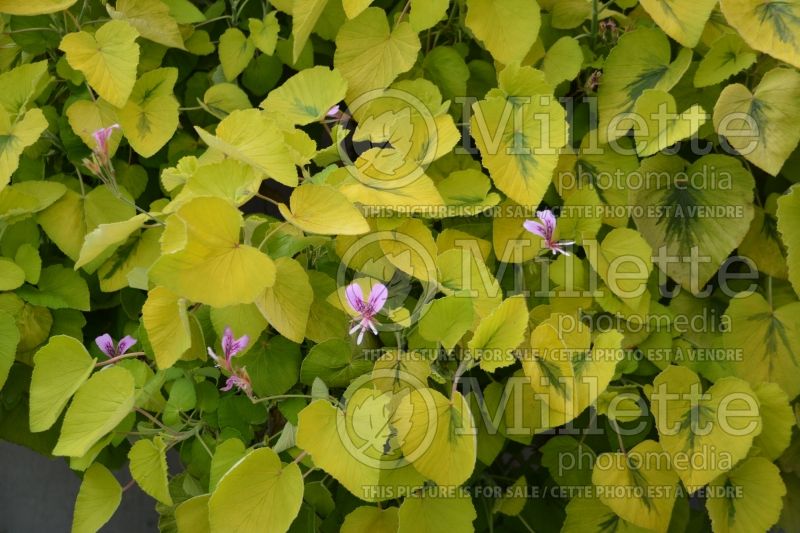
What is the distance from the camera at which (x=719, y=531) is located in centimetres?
77

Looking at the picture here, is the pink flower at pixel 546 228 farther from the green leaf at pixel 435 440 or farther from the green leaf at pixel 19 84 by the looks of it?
the green leaf at pixel 19 84

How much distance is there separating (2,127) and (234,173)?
13.6 inches

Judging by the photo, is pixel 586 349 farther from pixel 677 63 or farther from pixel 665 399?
pixel 677 63

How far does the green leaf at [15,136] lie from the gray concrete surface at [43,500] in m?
0.80

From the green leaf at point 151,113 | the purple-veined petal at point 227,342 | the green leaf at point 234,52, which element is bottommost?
the purple-veined petal at point 227,342

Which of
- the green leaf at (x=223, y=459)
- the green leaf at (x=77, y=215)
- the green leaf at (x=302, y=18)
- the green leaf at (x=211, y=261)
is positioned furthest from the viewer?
the green leaf at (x=77, y=215)

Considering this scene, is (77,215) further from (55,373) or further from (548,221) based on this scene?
(548,221)

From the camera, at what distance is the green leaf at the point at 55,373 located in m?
0.75

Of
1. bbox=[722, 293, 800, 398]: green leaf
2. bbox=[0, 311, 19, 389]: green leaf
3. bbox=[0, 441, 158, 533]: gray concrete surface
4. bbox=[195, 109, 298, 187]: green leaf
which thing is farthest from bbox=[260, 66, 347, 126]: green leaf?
bbox=[0, 441, 158, 533]: gray concrete surface

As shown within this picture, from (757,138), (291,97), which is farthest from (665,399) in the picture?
(291,97)

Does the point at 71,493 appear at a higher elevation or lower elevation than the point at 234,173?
lower

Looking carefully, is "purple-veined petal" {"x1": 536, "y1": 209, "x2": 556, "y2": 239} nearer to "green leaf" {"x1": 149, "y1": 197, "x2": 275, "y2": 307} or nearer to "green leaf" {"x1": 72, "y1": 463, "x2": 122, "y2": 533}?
"green leaf" {"x1": 149, "y1": 197, "x2": 275, "y2": 307}

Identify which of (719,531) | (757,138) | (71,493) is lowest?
(71,493)

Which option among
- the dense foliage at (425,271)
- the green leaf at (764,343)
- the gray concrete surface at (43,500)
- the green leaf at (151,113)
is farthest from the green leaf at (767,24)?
the gray concrete surface at (43,500)
